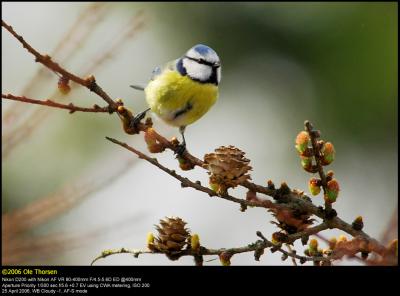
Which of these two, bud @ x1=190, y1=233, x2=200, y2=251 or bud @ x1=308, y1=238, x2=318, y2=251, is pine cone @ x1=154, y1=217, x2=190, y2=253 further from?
bud @ x1=308, y1=238, x2=318, y2=251

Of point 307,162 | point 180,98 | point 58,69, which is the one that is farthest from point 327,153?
point 180,98

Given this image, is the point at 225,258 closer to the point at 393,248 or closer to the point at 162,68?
the point at 393,248

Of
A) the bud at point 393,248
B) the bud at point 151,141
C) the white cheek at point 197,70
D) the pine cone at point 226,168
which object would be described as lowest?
the bud at point 393,248

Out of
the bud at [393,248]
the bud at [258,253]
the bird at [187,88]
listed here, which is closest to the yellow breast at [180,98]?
the bird at [187,88]

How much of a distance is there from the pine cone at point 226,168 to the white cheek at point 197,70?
90 centimetres

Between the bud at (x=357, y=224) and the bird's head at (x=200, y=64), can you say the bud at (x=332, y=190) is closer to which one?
the bud at (x=357, y=224)

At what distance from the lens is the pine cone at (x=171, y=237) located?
137 cm

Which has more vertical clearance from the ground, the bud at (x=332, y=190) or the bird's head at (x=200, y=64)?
the bird's head at (x=200, y=64)

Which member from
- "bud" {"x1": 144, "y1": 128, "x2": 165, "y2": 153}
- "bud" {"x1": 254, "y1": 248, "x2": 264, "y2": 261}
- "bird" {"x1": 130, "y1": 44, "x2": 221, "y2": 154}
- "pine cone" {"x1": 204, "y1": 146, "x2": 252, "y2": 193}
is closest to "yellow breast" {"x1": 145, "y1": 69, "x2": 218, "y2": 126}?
"bird" {"x1": 130, "y1": 44, "x2": 221, "y2": 154}
